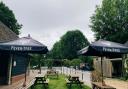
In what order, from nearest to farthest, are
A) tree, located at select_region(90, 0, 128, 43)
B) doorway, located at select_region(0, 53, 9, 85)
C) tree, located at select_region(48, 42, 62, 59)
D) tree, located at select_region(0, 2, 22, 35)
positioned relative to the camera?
doorway, located at select_region(0, 53, 9, 85) < tree, located at select_region(0, 2, 22, 35) < tree, located at select_region(90, 0, 128, 43) < tree, located at select_region(48, 42, 62, 59)

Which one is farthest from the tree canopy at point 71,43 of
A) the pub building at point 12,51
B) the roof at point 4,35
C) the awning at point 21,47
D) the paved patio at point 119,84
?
the awning at point 21,47

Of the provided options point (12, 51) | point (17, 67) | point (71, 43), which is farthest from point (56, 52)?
point (12, 51)

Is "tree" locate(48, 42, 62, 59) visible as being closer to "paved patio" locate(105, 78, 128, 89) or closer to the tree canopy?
the tree canopy

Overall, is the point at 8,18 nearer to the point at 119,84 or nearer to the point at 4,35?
the point at 4,35

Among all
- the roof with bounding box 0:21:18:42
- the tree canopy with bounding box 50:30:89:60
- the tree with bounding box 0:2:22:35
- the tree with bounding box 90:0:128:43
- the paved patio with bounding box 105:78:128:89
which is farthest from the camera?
the tree canopy with bounding box 50:30:89:60

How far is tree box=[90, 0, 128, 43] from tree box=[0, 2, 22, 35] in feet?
51.9

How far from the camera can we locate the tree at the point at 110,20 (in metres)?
59.1

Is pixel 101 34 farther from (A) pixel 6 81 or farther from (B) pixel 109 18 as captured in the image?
(A) pixel 6 81

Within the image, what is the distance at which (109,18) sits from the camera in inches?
2334

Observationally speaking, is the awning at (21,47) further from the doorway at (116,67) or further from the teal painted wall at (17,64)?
the doorway at (116,67)

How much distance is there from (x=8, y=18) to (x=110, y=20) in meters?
20.0

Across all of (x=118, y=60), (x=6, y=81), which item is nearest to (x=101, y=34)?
(x=118, y=60)

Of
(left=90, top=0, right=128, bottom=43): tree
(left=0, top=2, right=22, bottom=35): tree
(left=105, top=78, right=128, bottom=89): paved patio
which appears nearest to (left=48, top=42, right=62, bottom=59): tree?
(left=90, top=0, right=128, bottom=43): tree

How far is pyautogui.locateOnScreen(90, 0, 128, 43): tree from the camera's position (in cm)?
5909
